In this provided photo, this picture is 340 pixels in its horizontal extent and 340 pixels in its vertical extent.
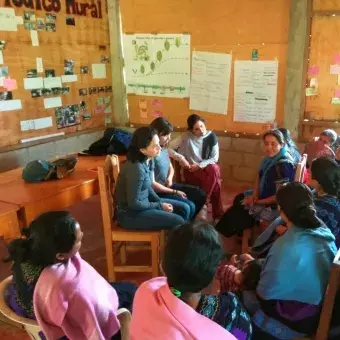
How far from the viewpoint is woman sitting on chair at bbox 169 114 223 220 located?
129 inches

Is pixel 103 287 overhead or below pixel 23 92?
below

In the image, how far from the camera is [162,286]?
1028 millimetres

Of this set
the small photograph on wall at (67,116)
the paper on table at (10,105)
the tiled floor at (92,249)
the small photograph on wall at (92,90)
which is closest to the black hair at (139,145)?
the tiled floor at (92,249)

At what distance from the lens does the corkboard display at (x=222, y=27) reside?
3711 mm

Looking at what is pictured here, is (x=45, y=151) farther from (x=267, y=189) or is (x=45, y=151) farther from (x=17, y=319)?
(x=17, y=319)

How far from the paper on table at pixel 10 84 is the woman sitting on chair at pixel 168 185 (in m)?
1.57

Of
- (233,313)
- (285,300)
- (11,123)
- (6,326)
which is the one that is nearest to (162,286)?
(233,313)

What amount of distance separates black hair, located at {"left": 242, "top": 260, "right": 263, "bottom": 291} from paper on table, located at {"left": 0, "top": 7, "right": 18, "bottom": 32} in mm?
3055

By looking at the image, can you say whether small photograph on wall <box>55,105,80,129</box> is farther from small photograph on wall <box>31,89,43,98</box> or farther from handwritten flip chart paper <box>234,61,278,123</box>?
handwritten flip chart paper <box>234,61,278,123</box>

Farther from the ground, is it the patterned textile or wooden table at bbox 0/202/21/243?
the patterned textile

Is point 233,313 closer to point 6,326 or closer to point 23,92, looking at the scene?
point 6,326

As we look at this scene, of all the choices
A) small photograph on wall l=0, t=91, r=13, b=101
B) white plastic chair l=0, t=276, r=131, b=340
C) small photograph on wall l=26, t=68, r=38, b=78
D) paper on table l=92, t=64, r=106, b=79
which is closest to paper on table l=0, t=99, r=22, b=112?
small photograph on wall l=0, t=91, r=13, b=101

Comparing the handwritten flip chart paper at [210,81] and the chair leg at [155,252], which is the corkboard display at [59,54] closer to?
the handwritten flip chart paper at [210,81]

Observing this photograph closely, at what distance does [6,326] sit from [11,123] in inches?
82.8
